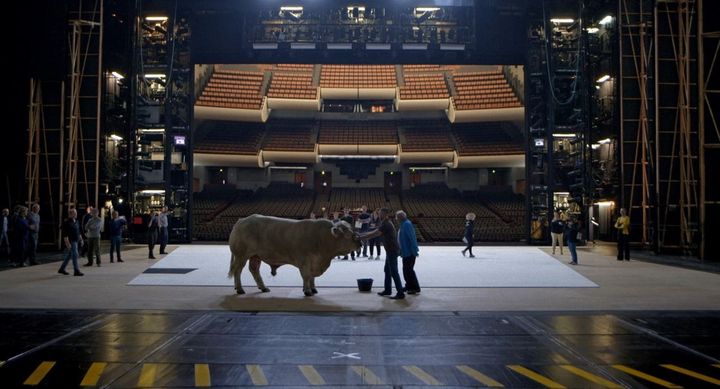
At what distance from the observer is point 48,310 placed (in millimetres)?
8406

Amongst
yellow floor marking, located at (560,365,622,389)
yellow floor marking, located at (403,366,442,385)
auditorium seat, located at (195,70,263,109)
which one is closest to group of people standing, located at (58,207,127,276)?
yellow floor marking, located at (403,366,442,385)

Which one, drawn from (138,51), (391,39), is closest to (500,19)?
(391,39)

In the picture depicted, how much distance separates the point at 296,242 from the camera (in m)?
9.64

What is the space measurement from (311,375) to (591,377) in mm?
2766

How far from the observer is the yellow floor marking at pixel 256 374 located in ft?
16.5

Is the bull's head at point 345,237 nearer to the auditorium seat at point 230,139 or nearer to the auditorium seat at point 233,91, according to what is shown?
the auditorium seat at point 230,139

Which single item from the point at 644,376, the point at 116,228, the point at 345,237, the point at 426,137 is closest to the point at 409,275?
the point at 345,237

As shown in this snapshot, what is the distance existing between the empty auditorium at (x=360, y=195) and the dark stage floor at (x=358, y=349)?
0.15 ft

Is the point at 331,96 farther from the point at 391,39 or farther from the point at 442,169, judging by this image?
the point at 391,39

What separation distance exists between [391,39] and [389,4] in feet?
5.99

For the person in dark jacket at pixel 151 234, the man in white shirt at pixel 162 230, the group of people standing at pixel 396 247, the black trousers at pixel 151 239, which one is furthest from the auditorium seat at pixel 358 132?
the group of people standing at pixel 396 247

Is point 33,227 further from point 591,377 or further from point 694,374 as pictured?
point 694,374

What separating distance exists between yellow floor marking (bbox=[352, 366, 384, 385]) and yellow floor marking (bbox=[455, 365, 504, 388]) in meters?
0.95

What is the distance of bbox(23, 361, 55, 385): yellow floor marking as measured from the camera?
16.3 feet
